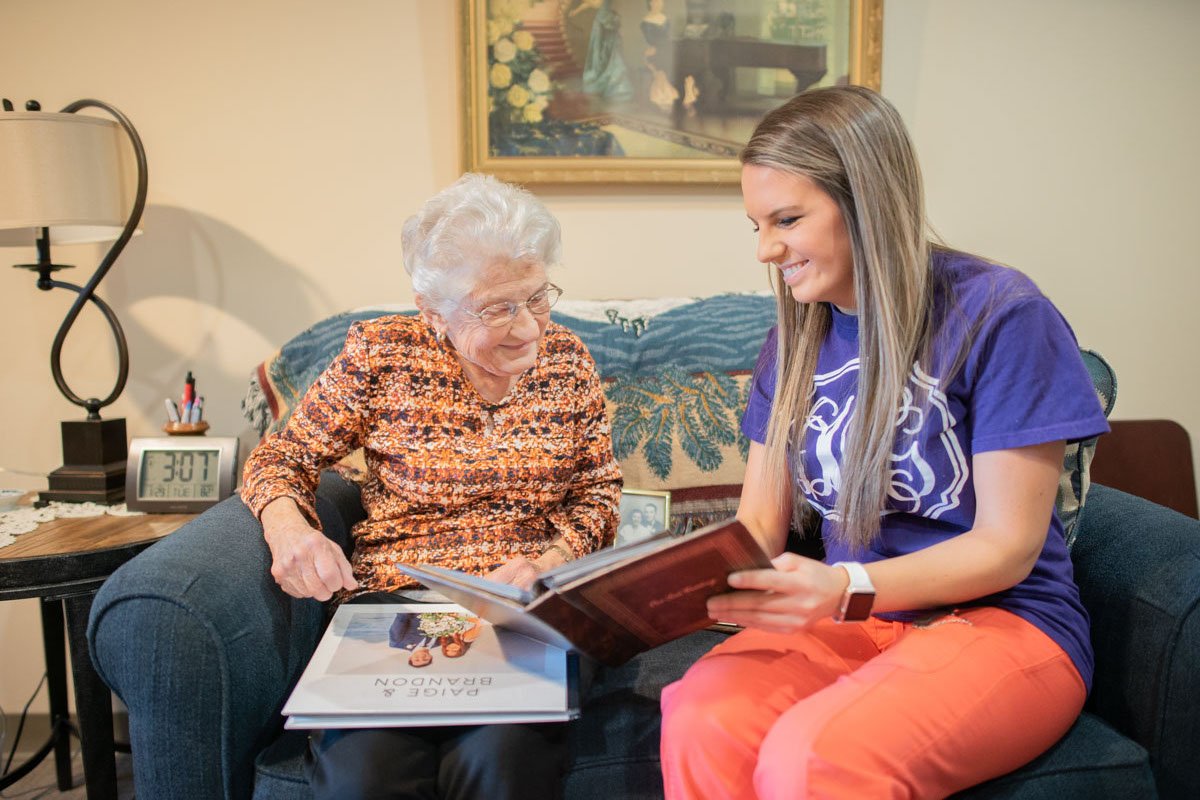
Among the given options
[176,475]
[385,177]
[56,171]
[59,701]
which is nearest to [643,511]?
[176,475]

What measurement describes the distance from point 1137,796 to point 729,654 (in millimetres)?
506

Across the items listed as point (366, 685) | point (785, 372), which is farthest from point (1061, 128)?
point (366, 685)

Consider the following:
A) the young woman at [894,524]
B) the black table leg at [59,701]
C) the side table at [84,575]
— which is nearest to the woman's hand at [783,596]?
the young woman at [894,524]

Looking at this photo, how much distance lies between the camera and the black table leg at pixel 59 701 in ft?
6.37

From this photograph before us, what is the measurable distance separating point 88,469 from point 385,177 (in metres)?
0.91

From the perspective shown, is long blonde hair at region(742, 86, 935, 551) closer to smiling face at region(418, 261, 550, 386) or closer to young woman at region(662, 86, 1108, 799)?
young woman at region(662, 86, 1108, 799)

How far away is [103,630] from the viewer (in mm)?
1128

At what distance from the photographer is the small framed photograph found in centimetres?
169

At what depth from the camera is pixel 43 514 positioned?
1729 mm

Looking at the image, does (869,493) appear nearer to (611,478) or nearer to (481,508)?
(611,478)

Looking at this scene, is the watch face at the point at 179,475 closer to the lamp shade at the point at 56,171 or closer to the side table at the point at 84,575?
the side table at the point at 84,575

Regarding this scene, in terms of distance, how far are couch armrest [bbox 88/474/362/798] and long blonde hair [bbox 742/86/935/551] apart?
80 cm

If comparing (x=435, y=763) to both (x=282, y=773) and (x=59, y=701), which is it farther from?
(x=59, y=701)

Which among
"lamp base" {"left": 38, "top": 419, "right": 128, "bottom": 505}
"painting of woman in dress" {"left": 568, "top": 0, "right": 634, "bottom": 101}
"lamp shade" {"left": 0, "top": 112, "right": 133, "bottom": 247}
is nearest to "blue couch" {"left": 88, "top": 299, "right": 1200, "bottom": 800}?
"lamp base" {"left": 38, "top": 419, "right": 128, "bottom": 505}
